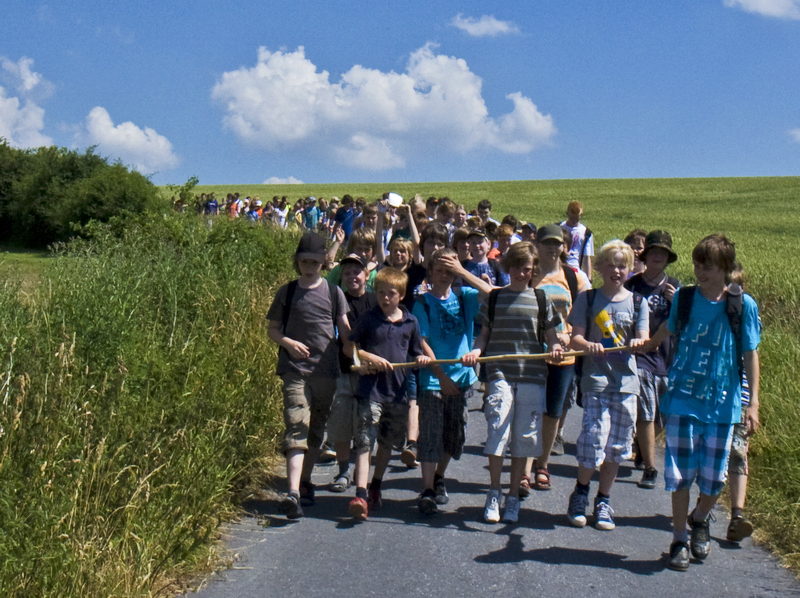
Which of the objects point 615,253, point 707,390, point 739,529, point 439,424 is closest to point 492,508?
point 439,424

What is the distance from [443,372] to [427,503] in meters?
0.84

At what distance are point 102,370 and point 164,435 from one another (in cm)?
102

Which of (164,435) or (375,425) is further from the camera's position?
(375,425)

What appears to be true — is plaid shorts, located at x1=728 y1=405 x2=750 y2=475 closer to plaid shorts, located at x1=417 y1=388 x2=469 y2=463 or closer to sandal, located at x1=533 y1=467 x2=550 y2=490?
sandal, located at x1=533 y1=467 x2=550 y2=490

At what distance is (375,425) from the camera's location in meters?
5.93

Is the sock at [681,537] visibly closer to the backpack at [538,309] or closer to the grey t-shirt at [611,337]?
the grey t-shirt at [611,337]

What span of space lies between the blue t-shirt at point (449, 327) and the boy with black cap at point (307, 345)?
534 millimetres

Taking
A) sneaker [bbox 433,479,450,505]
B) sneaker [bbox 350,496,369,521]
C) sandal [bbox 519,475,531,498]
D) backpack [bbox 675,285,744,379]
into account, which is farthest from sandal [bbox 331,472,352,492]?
backpack [bbox 675,285,744,379]

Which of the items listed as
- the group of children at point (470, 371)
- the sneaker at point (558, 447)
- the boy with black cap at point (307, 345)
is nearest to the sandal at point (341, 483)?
the group of children at point (470, 371)

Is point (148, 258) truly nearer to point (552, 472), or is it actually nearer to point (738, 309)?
point (552, 472)

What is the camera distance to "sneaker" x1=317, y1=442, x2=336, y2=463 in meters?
7.38

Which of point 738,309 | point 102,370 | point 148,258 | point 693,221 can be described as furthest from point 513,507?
point 693,221

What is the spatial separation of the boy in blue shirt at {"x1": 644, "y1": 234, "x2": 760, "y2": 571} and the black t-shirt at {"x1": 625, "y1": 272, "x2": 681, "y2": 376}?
160 centimetres

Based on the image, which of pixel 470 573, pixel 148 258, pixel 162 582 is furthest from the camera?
pixel 148 258
